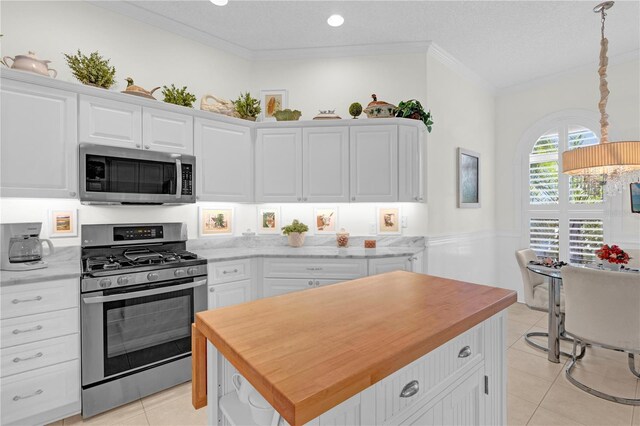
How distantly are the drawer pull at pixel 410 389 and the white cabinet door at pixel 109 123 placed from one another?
280 centimetres

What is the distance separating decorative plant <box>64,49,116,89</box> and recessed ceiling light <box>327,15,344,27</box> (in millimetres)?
2108

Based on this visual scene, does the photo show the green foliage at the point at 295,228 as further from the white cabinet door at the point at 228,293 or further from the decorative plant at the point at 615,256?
the decorative plant at the point at 615,256

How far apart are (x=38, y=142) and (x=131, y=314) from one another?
1.43 m

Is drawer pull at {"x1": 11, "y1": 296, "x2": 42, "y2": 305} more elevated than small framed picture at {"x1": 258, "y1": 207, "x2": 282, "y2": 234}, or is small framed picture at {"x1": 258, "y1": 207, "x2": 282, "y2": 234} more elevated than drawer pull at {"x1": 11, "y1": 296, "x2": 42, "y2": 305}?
small framed picture at {"x1": 258, "y1": 207, "x2": 282, "y2": 234}

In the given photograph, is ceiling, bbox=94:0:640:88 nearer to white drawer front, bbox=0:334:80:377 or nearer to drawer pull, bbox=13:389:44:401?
white drawer front, bbox=0:334:80:377

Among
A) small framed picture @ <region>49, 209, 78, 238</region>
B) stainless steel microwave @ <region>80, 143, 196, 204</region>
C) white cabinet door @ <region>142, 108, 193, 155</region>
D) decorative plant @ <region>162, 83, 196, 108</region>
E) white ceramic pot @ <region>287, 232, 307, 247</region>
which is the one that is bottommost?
white ceramic pot @ <region>287, 232, 307, 247</region>

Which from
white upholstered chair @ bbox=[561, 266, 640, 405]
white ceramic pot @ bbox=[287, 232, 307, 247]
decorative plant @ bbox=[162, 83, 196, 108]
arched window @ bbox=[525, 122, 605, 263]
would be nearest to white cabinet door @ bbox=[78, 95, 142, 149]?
decorative plant @ bbox=[162, 83, 196, 108]

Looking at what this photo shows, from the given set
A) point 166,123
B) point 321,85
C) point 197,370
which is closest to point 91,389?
point 197,370

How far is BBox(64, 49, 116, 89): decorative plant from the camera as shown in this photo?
2.59 m

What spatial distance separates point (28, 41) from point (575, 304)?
16.1 ft

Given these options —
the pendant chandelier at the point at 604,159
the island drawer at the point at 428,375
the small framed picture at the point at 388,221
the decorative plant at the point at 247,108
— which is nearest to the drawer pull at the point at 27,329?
the island drawer at the point at 428,375

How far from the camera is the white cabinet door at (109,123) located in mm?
2545

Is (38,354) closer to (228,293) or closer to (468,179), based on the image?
(228,293)

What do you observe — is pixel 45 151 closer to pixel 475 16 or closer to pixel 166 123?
pixel 166 123
